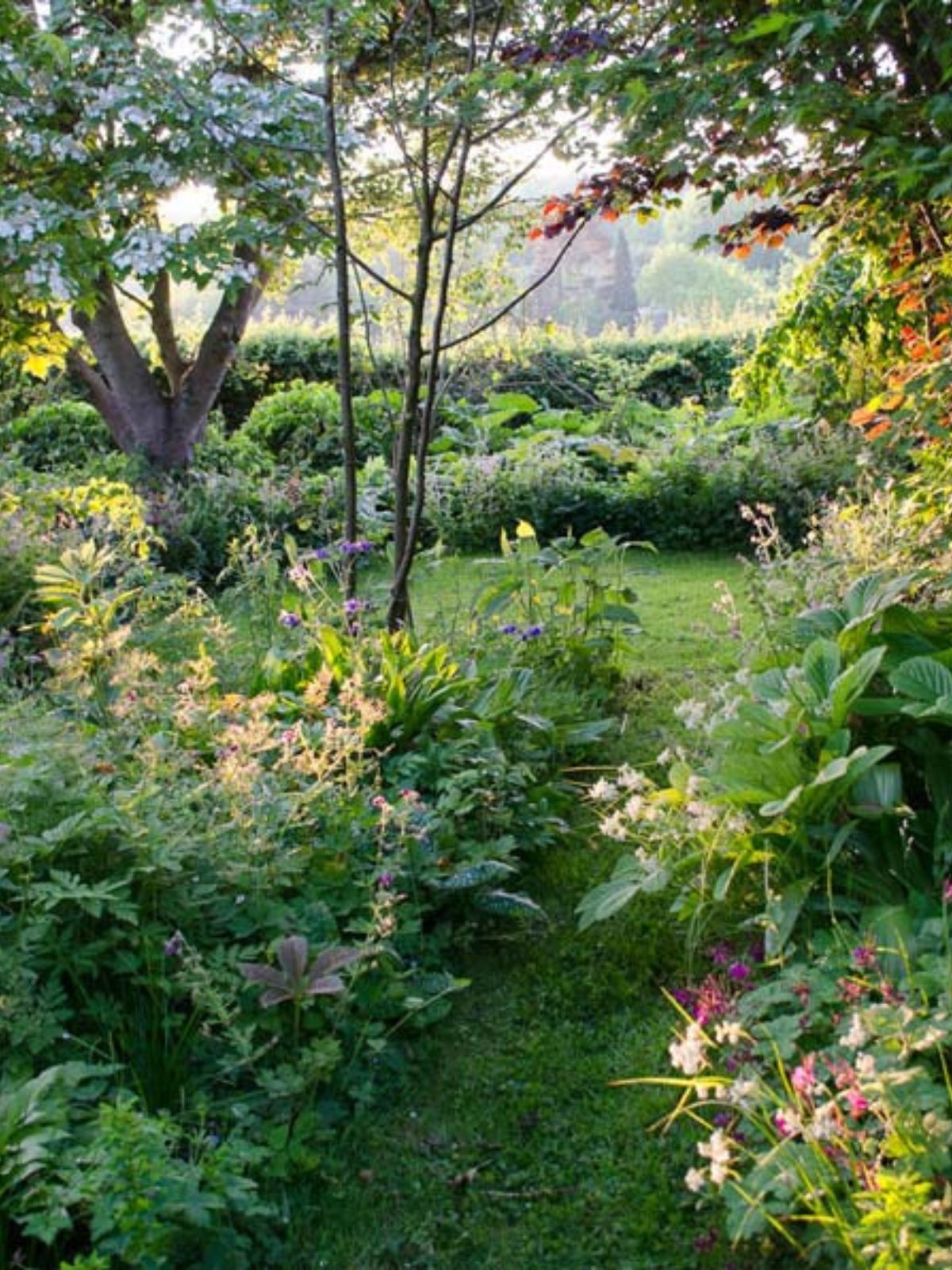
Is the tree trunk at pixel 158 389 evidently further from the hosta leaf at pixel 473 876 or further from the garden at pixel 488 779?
the hosta leaf at pixel 473 876

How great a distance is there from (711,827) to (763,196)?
7.98 ft

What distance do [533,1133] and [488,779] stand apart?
115 cm

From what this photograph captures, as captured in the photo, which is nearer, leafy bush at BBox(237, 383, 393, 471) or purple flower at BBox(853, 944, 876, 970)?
purple flower at BBox(853, 944, 876, 970)

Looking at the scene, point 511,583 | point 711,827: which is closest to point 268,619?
point 511,583

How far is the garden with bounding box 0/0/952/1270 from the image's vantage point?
6.36ft

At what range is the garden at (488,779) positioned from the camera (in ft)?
6.36

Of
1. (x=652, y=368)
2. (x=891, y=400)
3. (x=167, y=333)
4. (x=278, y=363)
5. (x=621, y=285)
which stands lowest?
(x=891, y=400)

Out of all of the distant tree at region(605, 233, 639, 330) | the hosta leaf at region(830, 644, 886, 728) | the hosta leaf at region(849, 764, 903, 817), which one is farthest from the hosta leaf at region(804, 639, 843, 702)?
the distant tree at region(605, 233, 639, 330)

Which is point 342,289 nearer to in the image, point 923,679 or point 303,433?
point 923,679

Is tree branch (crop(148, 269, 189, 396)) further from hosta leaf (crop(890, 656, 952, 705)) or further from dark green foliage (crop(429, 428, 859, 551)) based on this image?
hosta leaf (crop(890, 656, 952, 705))

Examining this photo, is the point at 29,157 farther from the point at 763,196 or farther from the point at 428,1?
the point at 763,196

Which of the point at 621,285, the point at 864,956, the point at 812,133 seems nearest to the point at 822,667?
the point at 864,956

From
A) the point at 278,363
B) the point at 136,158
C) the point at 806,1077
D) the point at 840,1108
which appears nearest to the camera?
the point at 806,1077

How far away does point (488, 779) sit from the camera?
3270 mm
